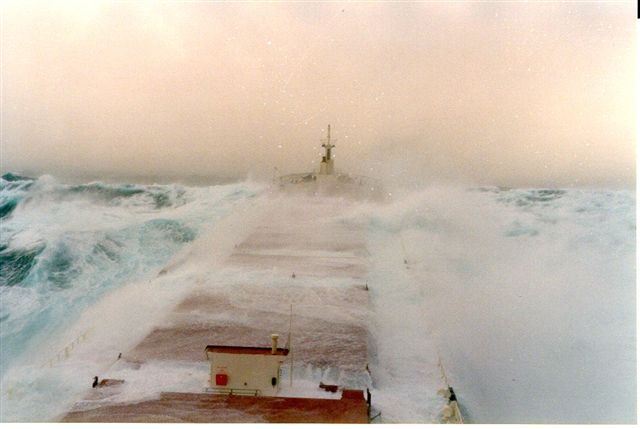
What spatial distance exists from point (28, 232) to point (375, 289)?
6.83 m

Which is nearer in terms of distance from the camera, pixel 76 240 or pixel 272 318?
pixel 272 318

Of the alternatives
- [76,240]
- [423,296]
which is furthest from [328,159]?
[76,240]

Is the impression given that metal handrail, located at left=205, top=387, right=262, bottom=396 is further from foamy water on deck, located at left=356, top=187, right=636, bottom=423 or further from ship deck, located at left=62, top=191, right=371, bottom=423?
foamy water on deck, located at left=356, top=187, right=636, bottom=423

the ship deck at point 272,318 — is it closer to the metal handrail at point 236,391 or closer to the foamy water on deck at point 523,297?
the metal handrail at point 236,391

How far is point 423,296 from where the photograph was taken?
373 inches

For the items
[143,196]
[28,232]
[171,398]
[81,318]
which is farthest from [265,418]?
[143,196]

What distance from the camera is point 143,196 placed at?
472 inches

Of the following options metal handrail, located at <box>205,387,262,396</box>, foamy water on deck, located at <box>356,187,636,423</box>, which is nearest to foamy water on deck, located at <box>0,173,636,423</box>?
foamy water on deck, located at <box>356,187,636,423</box>

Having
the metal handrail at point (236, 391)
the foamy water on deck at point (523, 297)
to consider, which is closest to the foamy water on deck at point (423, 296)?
the foamy water on deck at point (523, 297)

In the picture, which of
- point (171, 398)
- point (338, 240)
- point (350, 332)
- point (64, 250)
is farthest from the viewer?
point (64, 250)

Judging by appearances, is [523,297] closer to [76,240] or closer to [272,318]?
[272,318]

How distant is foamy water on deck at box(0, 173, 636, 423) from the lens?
653 centimetres

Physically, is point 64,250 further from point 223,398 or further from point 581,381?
point 581,381

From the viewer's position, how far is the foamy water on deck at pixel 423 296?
6.53 metres
